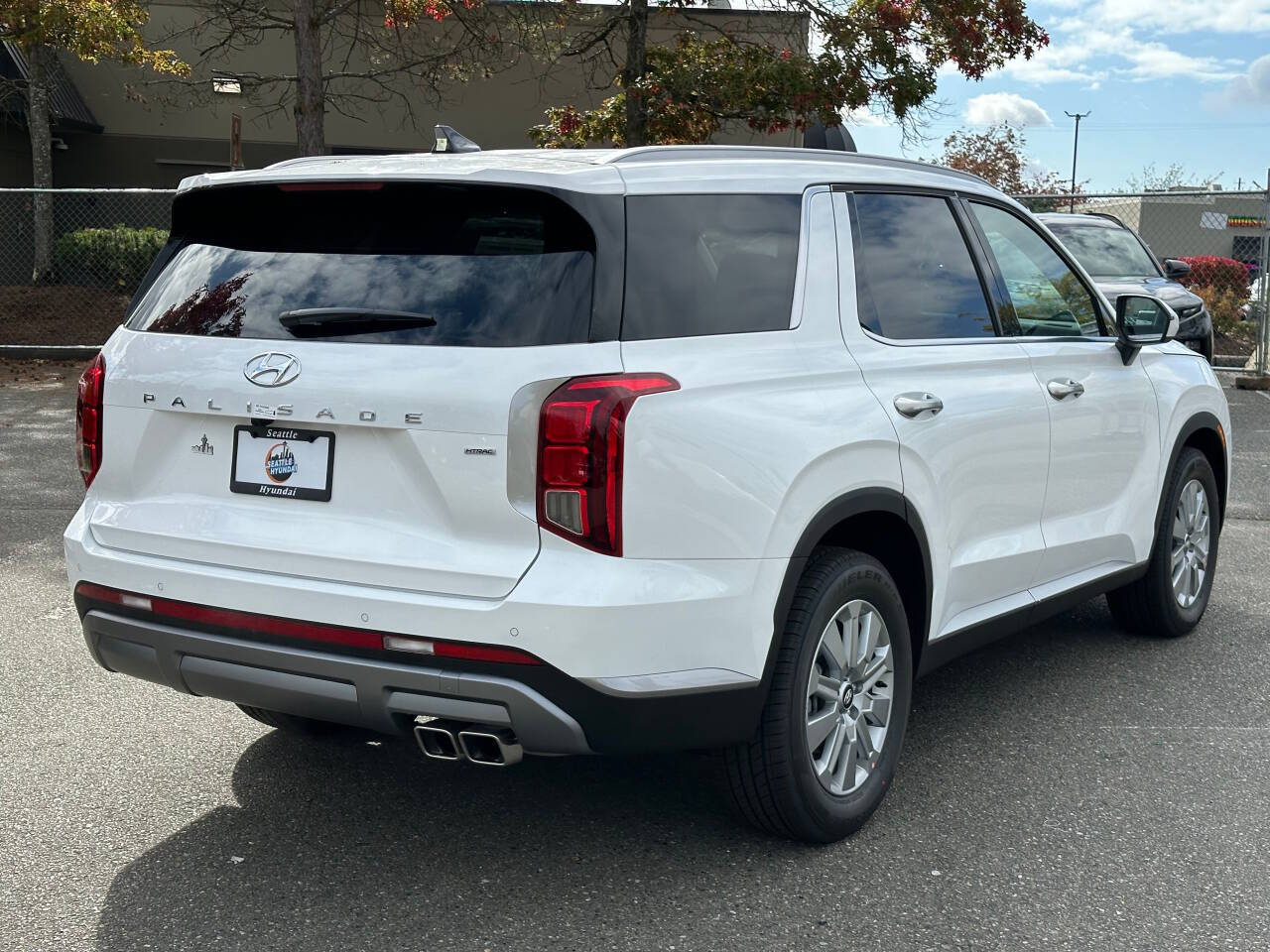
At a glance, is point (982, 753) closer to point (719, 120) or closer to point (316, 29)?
point (719, 120)

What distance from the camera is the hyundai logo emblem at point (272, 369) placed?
3520 mm

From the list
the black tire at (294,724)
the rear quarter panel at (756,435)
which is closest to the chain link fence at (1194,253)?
the rear quarter panel at (756,435)

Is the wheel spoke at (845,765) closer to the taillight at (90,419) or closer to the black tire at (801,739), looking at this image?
the black tire at (801,739)

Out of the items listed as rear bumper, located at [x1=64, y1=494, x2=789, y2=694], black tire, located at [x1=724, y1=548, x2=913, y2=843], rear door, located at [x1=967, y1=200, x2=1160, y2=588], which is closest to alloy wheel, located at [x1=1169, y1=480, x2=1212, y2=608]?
rear door, located at [x1=967, y1=200, x2=1160, y2=588]

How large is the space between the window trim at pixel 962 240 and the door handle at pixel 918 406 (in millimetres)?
171

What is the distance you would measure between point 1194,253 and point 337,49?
2628 cm

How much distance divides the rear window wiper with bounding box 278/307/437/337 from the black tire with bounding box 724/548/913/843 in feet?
4.00

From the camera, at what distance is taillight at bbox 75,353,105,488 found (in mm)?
3900

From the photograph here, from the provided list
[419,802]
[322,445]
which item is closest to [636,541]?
[322,445]

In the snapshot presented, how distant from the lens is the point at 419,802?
14.2 ft

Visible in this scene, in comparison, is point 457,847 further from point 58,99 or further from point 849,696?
point 58,99

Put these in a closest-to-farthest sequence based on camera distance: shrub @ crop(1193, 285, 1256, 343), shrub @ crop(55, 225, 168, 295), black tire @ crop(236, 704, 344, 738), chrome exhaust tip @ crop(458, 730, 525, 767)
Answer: chrome exhaust tip @ crop(458, 730, 525, 767) → black tire @ crop(236, 704, 344, 738) → shrub @ crop(55, 225, 168, 295) → shrub @ crop(1193, 285, 1256, 343)

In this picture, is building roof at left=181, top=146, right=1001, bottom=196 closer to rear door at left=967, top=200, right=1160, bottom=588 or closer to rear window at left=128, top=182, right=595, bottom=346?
rear window at left=128, top=182, right=595, bottom=346

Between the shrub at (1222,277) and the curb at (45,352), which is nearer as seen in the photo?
the curb at (45,352)
